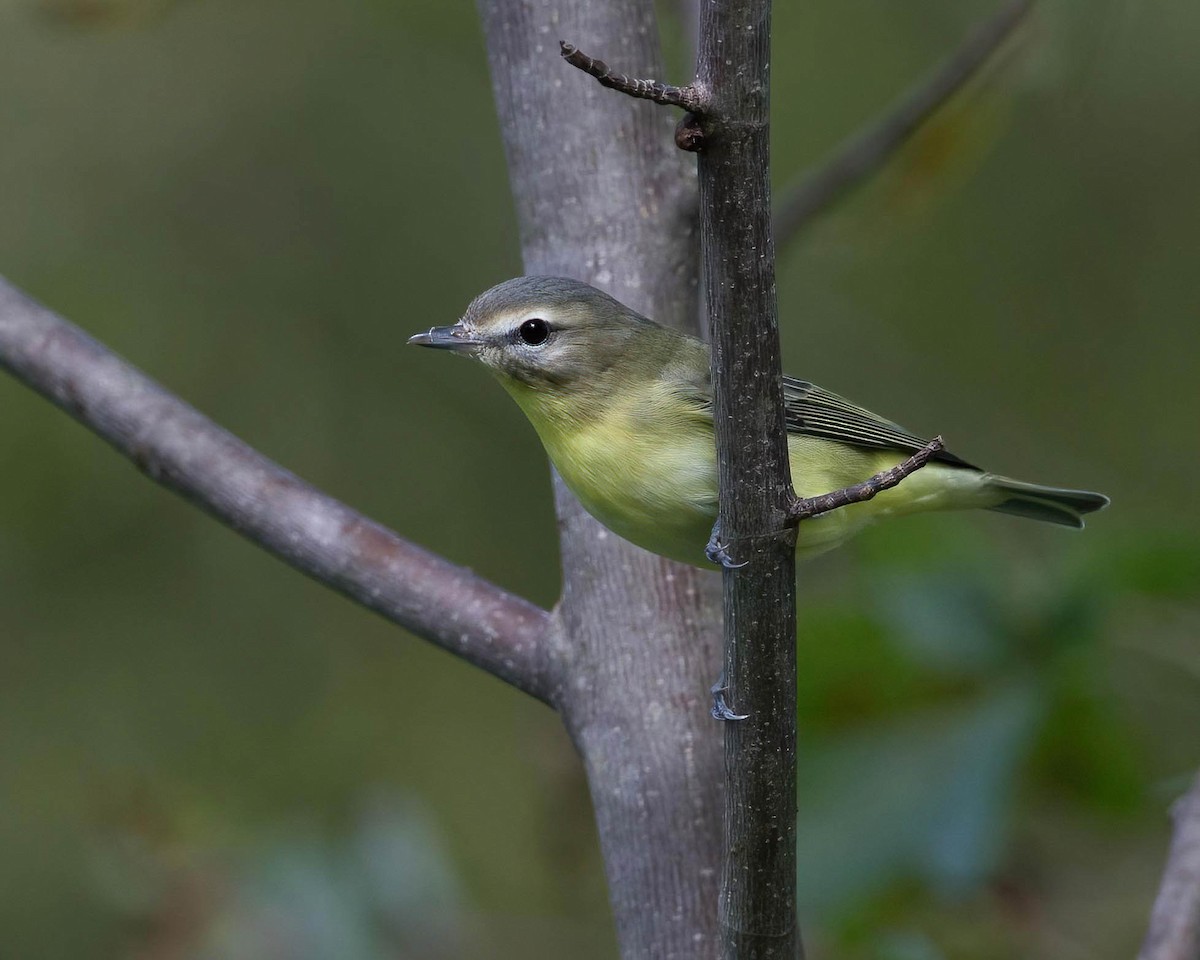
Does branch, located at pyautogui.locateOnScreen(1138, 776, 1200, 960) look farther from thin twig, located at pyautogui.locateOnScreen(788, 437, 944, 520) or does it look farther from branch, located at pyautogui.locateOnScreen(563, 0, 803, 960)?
thin twig, located at pyautogui.locateOnScreen(788, 437, 944, 520)

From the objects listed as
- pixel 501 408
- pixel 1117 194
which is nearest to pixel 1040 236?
pixel 1117 194

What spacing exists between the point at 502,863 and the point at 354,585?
356 centimetres

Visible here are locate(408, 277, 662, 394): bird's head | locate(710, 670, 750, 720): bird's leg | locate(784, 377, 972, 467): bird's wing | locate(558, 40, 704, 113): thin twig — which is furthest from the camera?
locate(784, 377, 972, 467): bird's wing

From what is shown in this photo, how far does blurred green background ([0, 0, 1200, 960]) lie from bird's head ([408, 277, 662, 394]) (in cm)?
158

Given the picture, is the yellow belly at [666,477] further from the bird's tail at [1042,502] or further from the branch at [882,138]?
the branch at [882,138]

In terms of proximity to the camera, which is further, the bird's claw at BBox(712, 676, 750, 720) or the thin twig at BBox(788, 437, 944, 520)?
the bird's claw at BBox(712, 676, 750, 720)

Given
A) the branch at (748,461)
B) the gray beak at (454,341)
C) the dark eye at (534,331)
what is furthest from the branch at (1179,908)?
the gray beak at (454,341)

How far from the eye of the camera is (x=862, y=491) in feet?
6.60

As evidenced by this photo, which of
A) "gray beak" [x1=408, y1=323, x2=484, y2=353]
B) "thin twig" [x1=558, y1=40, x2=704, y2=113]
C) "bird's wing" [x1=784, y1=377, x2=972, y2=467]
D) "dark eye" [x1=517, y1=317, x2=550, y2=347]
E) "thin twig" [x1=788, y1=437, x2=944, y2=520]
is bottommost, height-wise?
"thin twig" [x1=788, y1=437, x2=944, y2=520]

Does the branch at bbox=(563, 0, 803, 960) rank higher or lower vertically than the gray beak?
lower

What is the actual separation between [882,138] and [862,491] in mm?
1972

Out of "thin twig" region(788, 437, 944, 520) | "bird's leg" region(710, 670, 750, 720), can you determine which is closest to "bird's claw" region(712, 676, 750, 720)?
"bird's leg" region(710, 670, 750, 720)

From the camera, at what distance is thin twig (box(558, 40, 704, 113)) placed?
1.58 meters

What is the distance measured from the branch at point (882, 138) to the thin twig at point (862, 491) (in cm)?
172
